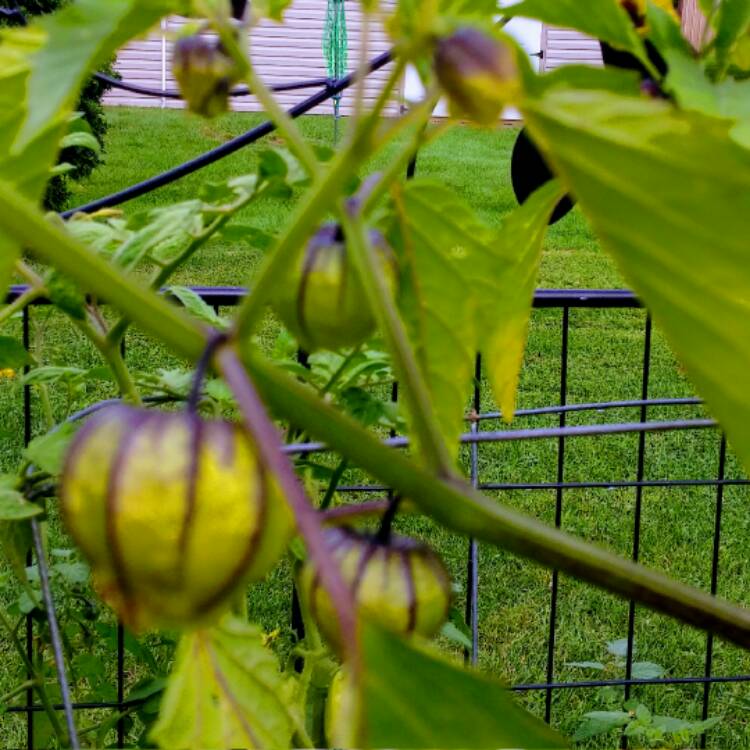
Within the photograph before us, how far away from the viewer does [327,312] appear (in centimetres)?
30

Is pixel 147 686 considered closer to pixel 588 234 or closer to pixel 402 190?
pixel 402 190

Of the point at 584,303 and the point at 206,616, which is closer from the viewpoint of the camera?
the point at 206,616

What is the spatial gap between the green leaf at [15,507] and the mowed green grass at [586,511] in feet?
1.28

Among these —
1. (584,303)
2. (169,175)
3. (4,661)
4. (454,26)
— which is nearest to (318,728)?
(169,175)

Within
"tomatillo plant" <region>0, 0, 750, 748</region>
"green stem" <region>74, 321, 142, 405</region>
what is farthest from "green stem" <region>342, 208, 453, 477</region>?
"green stem" <region>74, 321, 142, 405</region>

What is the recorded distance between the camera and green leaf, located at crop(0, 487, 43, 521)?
24.3 inches

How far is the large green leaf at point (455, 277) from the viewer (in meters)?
0.35

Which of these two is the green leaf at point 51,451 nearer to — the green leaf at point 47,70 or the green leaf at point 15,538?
the green leaf at point 15,538

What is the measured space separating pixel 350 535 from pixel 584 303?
1125mm

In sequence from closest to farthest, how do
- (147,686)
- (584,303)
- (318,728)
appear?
(318,728), (147,686), (584,303)

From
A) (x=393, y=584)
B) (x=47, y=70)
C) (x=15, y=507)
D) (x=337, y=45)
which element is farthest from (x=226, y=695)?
(x=337, y=45)

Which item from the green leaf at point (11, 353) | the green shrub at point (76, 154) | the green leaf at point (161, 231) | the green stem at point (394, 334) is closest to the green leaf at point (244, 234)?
the green leaf at point (161, 231)

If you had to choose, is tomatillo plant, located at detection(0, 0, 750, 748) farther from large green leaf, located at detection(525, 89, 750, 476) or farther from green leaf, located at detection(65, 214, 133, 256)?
green leaf, located at detection(65, 214, 133, 256)

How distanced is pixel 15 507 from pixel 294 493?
47cm
